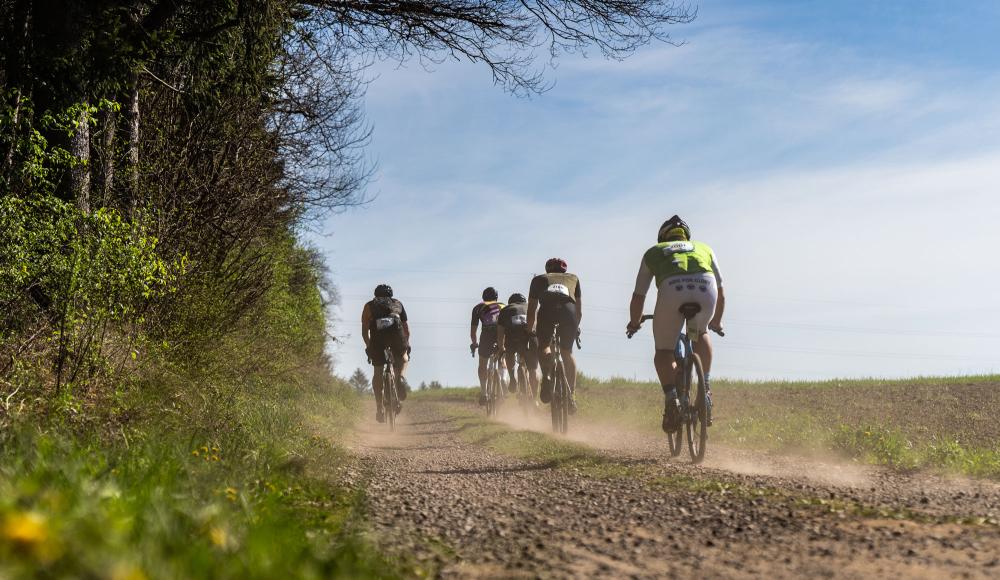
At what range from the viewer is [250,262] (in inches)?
547

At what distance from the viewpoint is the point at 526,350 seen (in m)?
13.3

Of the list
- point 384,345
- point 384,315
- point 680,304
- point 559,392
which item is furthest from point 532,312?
point 680,304

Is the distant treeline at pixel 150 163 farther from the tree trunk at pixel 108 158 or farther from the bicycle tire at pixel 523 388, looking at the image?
the bicycle tire at pixel 523 388

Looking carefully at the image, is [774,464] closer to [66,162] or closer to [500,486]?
[500,486]

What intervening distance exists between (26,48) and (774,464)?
856 cm

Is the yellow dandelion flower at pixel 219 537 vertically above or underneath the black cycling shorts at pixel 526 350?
underneath

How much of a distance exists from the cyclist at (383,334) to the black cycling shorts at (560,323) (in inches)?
117

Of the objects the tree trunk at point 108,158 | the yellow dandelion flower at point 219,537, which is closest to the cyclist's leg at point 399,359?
the tree trunk at point 108,158

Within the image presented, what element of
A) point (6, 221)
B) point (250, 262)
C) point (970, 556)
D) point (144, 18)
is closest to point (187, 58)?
point (144, 18)

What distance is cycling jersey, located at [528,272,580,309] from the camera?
11109mm

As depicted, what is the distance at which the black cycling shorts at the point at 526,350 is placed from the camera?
12.9 meters

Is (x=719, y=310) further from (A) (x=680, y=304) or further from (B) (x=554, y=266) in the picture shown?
(B) (x=554, y=266)

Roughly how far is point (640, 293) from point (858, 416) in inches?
251

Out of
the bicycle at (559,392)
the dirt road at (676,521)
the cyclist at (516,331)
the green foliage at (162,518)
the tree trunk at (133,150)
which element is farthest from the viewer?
the cyclist at (516,331)
